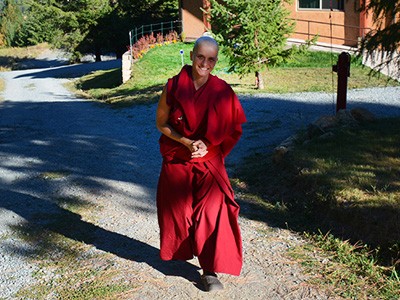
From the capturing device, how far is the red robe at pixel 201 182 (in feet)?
12.5

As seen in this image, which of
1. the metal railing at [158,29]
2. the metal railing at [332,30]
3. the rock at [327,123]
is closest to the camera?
the rock at [327,123]

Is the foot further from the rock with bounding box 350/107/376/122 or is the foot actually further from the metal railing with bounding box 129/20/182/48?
the metal railing with bounding box 129/20/182/48

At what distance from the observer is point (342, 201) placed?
5.29 metres

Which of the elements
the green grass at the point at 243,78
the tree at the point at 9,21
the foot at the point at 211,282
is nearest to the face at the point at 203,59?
the foot at the point at 211,282

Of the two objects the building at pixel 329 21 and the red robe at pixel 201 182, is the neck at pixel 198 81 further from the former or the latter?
the building at pixel 329 21

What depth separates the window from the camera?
21.2 m

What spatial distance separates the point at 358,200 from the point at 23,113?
37.0ft

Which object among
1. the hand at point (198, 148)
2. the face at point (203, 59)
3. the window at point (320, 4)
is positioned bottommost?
the hand at point (198, 148)

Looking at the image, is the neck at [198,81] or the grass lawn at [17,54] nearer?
the neck at [198,81]

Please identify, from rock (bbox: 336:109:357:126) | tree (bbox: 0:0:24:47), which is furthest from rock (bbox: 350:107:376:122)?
tree (bbox: 0:0:24:47)

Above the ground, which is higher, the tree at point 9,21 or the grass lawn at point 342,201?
the tree at point 9,21

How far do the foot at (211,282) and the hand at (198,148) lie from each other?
899 millimetres

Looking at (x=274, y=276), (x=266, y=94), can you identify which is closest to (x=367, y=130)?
(x=274, y=276)

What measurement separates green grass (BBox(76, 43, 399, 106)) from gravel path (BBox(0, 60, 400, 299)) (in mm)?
1352
